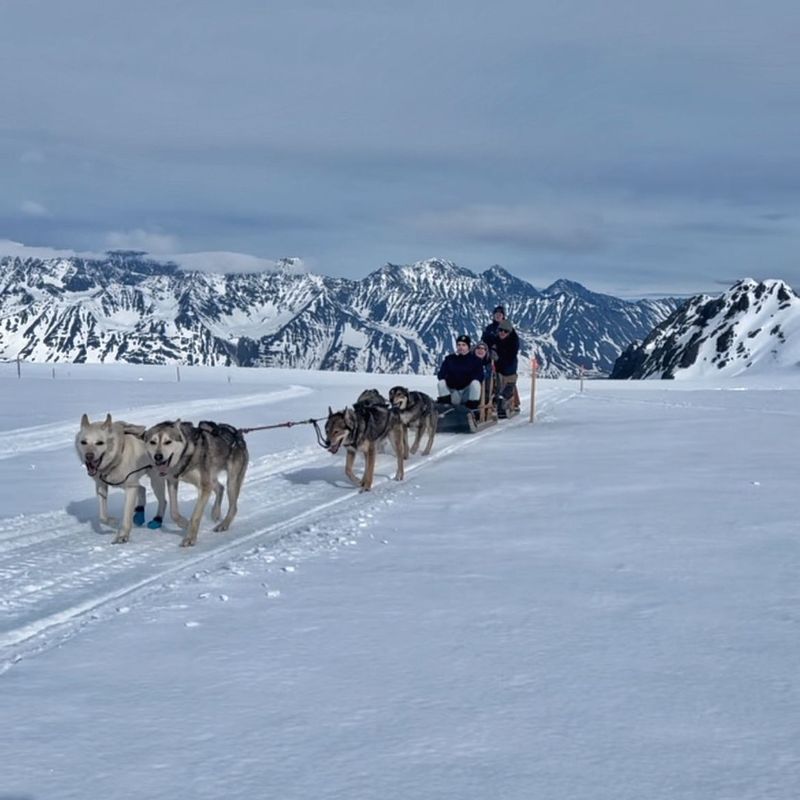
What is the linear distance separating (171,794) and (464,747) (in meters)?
1.14

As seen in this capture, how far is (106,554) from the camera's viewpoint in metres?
7.34

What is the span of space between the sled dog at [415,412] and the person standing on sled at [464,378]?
2302mm

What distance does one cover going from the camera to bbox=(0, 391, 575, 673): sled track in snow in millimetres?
5512

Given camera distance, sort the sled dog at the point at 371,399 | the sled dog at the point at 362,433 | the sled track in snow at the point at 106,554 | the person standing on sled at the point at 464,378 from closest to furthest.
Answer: the sled track in snow at the point at 106,554, the sled dog at the point at 362,433, the sled dog at the point at 371,399, the person standing on sled at the point at 464,378

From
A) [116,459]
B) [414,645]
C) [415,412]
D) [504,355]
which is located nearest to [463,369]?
[504,355]

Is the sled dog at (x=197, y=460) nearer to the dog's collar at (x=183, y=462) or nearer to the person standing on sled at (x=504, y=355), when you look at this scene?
the dog's collar at (x=183, y=462)

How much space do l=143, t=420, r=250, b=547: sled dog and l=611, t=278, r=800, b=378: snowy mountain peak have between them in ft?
472

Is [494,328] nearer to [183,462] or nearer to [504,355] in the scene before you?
[504,355]

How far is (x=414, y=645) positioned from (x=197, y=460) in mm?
3792

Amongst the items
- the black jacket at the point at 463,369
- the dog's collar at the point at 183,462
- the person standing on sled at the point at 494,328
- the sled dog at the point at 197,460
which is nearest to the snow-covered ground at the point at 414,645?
the sled dog at the point at 197,460

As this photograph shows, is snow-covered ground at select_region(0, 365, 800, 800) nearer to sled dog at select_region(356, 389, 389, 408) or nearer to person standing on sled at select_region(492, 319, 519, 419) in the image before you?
sled dog at select_region(356, 389, 389, 408)

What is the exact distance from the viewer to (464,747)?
358cm

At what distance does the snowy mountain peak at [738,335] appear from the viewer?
15525 centimetres

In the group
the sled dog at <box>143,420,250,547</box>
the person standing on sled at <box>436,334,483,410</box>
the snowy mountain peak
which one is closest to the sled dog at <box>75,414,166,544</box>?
the sled dog at <box>143,420,250,547</box>
